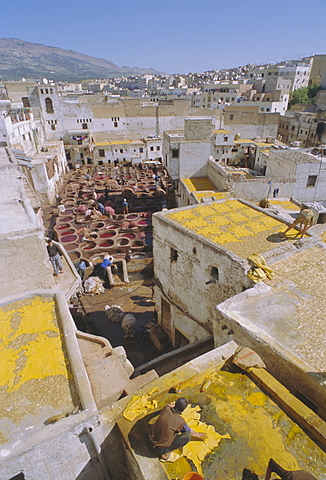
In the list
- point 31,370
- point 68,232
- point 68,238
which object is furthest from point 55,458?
point 68,232

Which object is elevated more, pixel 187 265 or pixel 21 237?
pixel 21 237

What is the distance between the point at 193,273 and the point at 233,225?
248 cm

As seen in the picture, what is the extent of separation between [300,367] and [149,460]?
10.9 ft

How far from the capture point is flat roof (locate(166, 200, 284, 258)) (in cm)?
1037

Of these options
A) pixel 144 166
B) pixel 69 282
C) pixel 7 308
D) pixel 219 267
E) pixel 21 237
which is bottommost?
pixel 144 166

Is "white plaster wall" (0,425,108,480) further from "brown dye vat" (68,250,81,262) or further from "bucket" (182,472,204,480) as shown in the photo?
"brown dye vat" (68,250,81,262)

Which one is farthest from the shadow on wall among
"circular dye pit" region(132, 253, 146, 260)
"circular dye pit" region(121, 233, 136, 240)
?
"circular dye pit" region(121, 233, 136, 240)

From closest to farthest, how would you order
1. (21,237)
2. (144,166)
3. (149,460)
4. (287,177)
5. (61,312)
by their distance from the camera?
(149,460), (61,312), (21,237), (287,177), (144,166)

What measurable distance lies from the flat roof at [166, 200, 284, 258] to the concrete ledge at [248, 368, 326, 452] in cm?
439

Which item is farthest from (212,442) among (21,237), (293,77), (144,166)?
(293,77)

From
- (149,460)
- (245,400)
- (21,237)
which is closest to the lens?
(149,460)

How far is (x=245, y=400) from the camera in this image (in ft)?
18.2

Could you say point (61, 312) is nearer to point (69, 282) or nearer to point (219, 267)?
point (69, 282)

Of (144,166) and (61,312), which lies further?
(144,166)
